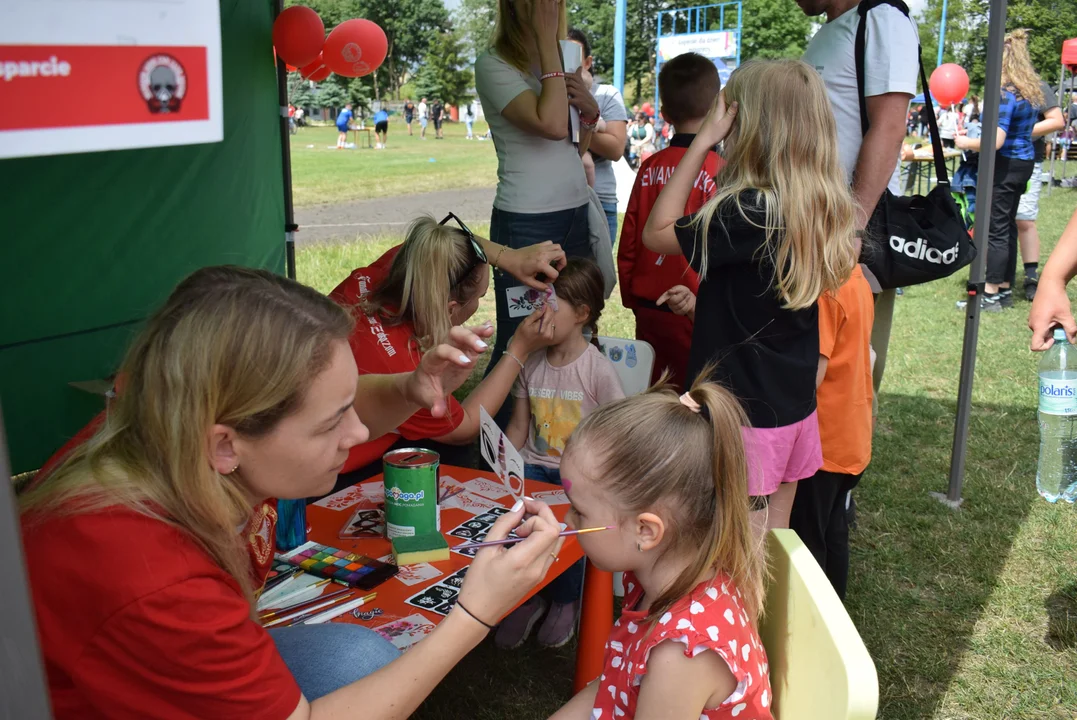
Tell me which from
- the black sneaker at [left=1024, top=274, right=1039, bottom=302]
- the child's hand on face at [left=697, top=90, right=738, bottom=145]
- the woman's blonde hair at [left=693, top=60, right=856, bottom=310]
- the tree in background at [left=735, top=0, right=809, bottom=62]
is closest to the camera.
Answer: the woman's blonde hair at [left=693, top=60, right=856, bottom=310]

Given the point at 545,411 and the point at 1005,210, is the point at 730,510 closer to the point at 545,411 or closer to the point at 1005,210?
the point at 545,411

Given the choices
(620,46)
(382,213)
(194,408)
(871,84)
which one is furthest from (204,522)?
(620,46)

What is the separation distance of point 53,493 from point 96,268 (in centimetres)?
268

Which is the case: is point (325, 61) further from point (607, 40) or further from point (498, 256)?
point (607, 40)

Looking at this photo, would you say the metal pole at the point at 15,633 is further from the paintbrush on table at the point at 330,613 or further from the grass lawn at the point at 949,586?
the grass lawn at the point at 949,586

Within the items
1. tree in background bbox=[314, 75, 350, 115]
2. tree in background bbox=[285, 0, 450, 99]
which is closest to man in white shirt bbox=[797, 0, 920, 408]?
tree in background bbox=[285, 0, 450, 99]

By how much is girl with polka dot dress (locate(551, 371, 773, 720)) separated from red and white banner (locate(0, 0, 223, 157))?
93cm

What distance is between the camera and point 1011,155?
677 centimetres

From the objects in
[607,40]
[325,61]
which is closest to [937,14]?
[607,40]

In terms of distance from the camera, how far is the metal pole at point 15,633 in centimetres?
81

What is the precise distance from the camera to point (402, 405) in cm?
213

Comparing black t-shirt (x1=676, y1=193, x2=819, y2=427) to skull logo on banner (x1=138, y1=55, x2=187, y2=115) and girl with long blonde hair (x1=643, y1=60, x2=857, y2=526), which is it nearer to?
girl with long blonde hair (x1=643, y1=60, x2=857, y2=526)

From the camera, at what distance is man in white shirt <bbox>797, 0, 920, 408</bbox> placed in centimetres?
273

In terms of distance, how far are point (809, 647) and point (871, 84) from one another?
2.00 meters
